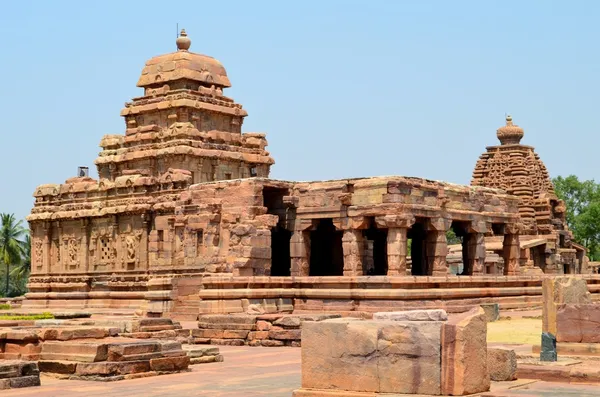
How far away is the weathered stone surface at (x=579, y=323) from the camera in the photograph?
14.4 metres

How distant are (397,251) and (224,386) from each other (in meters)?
11.8

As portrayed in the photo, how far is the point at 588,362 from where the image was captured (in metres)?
12.8

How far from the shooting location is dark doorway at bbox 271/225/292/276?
28.4m

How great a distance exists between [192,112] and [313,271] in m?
15.4

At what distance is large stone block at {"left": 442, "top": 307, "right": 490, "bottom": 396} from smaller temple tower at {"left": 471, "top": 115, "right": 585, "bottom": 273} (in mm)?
42656

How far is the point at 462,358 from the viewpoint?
8.84 metres

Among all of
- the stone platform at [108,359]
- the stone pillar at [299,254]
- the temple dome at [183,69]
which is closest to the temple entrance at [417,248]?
the stone pillar at [299,254]

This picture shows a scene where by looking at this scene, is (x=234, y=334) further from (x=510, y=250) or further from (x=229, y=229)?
(x=510, y=250)

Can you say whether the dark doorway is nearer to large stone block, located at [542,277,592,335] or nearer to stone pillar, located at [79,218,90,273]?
large stone block, located at [542,277,592,335]

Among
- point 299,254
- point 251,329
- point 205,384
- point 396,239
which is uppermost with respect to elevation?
point 396,239

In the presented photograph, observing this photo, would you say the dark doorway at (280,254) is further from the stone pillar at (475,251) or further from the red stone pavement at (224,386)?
the red stone pavement at (224,386)

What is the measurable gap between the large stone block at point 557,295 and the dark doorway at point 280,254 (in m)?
13.0

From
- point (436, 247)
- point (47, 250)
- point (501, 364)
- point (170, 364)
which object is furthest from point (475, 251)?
point (47, 250)

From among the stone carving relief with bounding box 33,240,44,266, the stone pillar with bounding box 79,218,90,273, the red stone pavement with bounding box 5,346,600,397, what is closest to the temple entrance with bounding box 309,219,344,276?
the red stone pavement with bounding box 5,346,600,397
